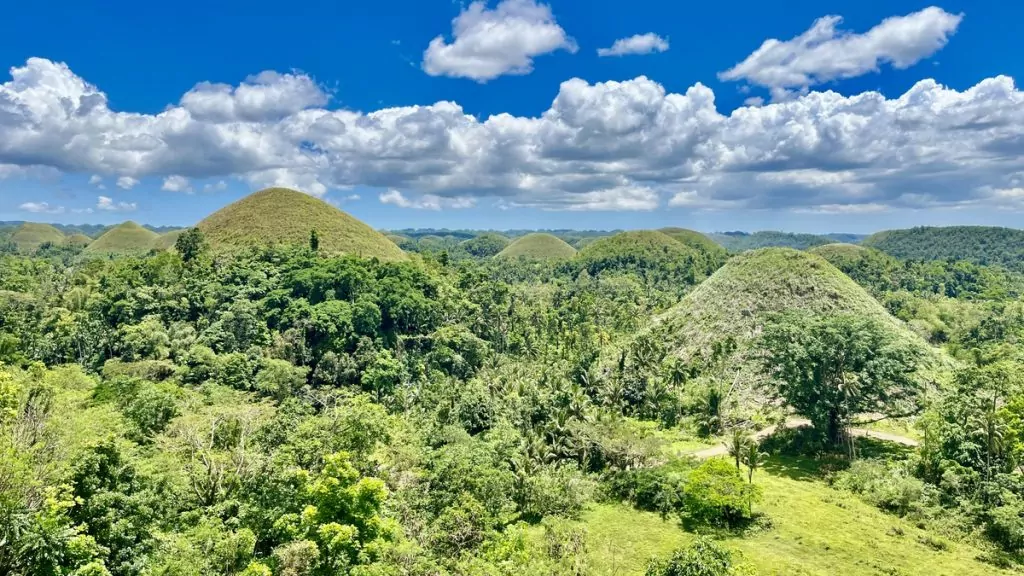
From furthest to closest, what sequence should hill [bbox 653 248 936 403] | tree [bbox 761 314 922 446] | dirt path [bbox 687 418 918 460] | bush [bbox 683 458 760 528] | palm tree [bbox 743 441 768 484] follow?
hill [bbox 653 248 936 403], dirt path [bbox 687 418 918 460], tree [bbox 761 314 922 446], palm tree [bbox 743 441 768 484], bush [bbox 683 458 760 528]

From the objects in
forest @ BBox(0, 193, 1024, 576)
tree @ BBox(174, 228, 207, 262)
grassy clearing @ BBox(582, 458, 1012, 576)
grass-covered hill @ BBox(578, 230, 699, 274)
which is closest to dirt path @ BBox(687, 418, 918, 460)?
forest @ BBox(0, 193, 1024, 576)

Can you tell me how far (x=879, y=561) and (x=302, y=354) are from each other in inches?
2286

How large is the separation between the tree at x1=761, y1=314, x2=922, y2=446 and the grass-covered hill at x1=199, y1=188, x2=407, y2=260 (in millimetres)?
80421

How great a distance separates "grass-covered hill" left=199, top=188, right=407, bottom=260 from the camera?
358 feet

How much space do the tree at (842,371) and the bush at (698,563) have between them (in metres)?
29.2

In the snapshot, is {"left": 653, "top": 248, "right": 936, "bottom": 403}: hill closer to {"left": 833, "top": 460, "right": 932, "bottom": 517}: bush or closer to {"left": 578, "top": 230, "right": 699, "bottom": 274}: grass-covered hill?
{"left": 833, "top": 460, "right": 932, "bottom": 517}: bush

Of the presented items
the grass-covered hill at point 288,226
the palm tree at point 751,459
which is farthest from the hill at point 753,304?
the grass-covered hill at point 288,226

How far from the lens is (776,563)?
94.8 ft

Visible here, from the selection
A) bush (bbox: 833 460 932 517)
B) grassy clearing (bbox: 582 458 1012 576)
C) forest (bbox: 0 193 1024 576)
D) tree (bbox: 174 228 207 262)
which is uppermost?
tree (bbox: 174 228 207 262)

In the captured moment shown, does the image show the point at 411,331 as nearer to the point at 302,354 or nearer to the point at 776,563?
the point at 302,354

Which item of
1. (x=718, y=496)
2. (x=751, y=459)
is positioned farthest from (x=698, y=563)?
(x=751, y=459)

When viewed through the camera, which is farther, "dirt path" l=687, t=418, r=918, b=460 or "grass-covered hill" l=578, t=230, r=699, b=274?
"grass-covered hill" l=578, t=230, r=699, b=274

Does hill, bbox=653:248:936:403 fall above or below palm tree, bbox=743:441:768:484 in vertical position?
above

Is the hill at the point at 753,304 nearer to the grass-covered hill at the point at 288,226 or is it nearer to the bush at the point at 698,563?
the bush at the point at 698,563
